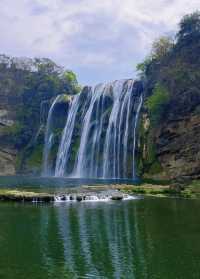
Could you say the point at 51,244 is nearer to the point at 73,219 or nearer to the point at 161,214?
the point at 73,219

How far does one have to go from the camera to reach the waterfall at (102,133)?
7812 cm

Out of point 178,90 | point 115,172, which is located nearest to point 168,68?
point 178,90

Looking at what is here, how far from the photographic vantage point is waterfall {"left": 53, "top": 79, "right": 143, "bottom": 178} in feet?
256

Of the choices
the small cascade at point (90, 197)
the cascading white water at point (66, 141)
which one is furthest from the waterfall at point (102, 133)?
the small cascade at point (90, 197)

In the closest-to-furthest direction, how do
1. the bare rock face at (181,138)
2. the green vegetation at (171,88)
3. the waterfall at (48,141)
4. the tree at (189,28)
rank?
the bare rock face at (181,138), the green vegetation at (171,88), the tree at (189,28), the waterfall at (48,141)

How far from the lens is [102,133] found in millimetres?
82812

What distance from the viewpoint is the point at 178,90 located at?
72.5 metres

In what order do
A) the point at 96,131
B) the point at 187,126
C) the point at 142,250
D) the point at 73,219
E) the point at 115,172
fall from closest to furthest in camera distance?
the point at 142,250 < the point at 73,219 < the point at 187,126 < the point at 115,172 < the point at 96,131

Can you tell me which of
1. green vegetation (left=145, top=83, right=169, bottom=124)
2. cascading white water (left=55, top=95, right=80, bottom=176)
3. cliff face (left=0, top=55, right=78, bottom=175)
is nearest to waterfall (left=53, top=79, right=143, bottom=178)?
cascading white water (left=55, top=95, right=80, bottom=176)

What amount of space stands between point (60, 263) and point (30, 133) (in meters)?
84.3

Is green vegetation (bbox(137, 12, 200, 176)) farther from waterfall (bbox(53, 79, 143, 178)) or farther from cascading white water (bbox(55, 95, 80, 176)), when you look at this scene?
cascading white water (bbox(55, 95, 80, 176))

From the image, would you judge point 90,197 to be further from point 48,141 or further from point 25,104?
point 25,104

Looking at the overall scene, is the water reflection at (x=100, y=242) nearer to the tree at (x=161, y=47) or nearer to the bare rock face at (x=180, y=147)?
the bare rock face at (x=180, y=147)

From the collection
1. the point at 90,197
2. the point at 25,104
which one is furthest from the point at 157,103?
the point at 25,104
